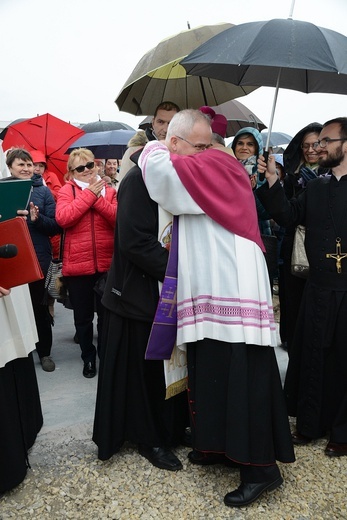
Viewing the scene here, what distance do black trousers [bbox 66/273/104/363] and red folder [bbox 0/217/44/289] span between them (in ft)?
6.00

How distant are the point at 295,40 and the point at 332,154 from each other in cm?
75

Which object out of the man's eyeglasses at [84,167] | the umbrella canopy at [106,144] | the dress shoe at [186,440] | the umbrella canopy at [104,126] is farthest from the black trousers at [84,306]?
the umbrella canopy at [104,126]

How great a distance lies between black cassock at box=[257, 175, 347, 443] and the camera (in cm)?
309

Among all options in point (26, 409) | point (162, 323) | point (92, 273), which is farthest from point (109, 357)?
point (92, 273)

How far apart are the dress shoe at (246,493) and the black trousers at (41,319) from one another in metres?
2.38

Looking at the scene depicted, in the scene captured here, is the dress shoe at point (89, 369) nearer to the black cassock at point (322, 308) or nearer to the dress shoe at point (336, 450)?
the black cassock at point (322, 308)

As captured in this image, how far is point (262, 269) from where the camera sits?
8.23ft

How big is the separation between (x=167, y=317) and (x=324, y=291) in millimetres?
1111

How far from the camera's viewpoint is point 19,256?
225cm

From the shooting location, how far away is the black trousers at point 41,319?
14.0ft

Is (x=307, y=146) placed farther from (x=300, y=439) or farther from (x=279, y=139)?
(x=279, y=139)

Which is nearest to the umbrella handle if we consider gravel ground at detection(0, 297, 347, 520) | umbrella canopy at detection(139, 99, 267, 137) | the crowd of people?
the crowd of people

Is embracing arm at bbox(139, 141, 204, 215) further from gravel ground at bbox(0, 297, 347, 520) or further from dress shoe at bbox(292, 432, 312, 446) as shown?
dress shoe at bbox(292, 432, 312, 446)

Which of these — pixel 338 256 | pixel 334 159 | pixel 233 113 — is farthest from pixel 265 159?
pixel 233 113
